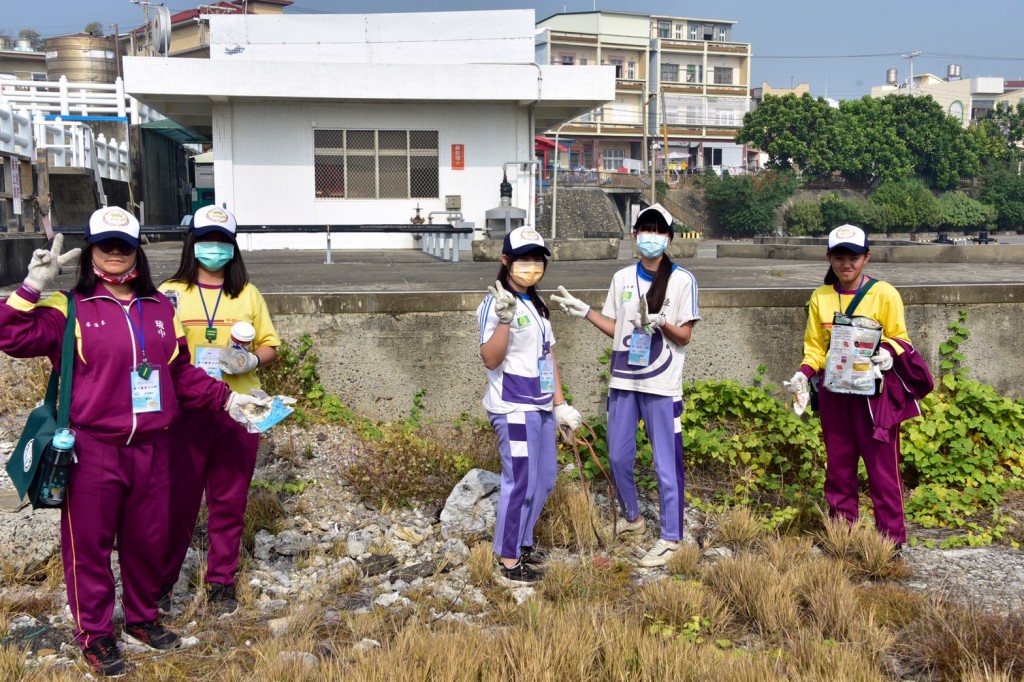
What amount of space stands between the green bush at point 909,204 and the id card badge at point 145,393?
67.1 metres

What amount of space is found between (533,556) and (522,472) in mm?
761

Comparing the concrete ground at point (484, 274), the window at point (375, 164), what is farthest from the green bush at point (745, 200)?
the concrete ground at point (484, 274)

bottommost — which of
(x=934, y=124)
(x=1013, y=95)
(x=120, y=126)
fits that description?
(x=120, y=126)

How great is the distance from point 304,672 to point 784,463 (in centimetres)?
438

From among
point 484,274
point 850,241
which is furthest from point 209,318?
point 484,274

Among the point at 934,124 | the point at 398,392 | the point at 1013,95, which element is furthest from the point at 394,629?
the point at 1013,95

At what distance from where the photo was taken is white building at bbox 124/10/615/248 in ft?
66.5

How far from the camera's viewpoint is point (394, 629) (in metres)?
4.38

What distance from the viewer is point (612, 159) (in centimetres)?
8119

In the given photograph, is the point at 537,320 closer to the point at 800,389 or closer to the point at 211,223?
the point at 800,389

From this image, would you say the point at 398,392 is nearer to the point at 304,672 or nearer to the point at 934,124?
the point at 304,672

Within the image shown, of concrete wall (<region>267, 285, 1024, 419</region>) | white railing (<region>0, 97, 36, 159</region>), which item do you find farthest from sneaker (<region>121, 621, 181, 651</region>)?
white railing (<region>0, 97, 36, 159</region>)

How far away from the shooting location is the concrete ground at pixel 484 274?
9844 mm

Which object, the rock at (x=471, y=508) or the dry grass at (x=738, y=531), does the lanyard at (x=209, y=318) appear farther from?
the dry grass at (x=738, y=531)
